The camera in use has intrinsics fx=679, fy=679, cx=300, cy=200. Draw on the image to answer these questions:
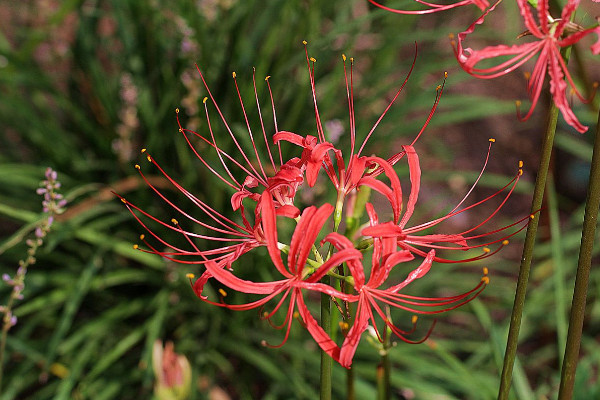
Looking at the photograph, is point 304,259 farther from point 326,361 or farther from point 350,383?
point 350,383

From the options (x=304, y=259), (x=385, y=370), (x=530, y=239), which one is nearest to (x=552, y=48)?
(x=530, y=239)

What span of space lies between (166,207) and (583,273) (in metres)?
1.61

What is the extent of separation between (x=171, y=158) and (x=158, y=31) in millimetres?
420

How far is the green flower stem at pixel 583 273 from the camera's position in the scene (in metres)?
0.78

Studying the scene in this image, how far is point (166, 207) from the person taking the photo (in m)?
2.21

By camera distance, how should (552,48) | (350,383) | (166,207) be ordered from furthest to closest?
1. (166,207)
2. (350,383)
3. (552,48)

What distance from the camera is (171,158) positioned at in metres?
2.26

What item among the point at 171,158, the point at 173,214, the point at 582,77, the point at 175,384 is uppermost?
the point at 582,77

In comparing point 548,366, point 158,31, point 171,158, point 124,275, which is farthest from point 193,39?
point 548,366

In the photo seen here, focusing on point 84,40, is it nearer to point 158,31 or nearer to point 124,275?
point 158,31

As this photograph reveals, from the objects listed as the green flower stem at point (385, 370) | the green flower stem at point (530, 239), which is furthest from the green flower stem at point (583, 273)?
the green flower stem at point (385, 370)

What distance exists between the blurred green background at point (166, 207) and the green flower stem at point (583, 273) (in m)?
0.97

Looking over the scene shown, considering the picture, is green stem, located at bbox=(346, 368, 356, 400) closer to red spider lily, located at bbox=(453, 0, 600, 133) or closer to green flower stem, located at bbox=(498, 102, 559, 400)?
green flower stem, located at bbox=(498, 102, 559, 400)

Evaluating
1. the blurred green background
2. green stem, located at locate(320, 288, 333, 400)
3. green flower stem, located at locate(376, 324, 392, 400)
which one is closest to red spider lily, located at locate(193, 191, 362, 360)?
green stem, located at locate(320, 288, 333, 400)
